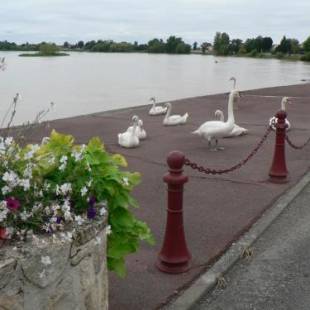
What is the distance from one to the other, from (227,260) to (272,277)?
0.48 metres

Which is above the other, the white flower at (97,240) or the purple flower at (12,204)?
the purple flower at (12,204)

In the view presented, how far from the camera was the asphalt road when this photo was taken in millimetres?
4391

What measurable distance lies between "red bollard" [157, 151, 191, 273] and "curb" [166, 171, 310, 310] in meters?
0.26

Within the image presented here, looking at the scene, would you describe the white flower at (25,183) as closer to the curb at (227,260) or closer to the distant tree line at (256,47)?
the curb at (227,260)

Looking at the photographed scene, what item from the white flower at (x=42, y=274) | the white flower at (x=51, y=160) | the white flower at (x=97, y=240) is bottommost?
the white flower at (x=42, y=274)

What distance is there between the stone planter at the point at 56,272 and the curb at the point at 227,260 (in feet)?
3.43

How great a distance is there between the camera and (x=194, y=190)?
804 centimetres

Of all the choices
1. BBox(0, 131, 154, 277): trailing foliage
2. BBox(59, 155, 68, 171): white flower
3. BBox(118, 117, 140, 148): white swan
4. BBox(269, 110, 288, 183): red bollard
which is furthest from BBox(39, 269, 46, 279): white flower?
BBox(118, 117, 140, 148): white swan

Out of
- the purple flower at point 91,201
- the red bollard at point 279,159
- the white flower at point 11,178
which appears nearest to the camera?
the white flower at point 11,178

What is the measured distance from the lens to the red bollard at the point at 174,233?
15.6 feet

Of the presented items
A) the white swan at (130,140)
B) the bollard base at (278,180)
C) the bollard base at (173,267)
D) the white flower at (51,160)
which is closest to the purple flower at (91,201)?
the white flower at (51,160)

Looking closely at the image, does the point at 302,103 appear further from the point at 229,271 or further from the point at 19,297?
the point at 19,297

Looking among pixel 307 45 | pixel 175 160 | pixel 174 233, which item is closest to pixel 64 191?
pixel 175 160

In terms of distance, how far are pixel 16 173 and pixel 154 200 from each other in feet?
14.7
